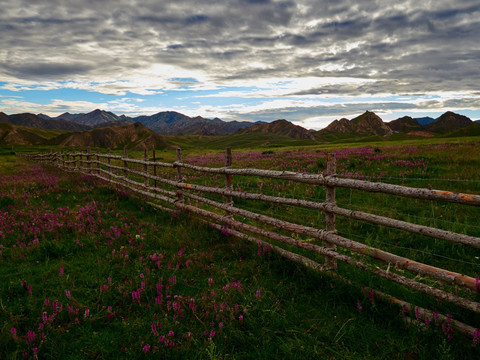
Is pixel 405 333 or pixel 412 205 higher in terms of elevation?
pixel 412 205

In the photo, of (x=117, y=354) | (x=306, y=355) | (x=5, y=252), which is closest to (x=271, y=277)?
(x=306, y=355)

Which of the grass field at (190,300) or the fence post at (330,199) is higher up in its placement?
the fence post at (330,199)

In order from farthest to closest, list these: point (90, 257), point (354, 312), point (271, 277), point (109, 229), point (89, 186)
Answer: point (89, 186) → point (109, 229) → point (90, 257) → point (271, 277) → point (354, 312)

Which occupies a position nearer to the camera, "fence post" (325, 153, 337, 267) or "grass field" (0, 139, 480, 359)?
"grass field" (0, 139, 480, 359)

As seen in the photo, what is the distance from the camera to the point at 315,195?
10.0 m

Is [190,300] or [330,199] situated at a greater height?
[330,199]

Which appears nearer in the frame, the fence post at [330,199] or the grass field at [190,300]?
the grass field at [190,300]

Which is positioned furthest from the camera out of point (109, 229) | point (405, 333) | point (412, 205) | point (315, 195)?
point (315, 195)

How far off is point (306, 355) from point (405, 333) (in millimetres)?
1350

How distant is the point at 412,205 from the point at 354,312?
233 inches

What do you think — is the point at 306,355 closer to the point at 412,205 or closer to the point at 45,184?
the point at 412,205

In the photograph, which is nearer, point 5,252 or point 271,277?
point 271,277

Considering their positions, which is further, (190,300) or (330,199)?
(330,199)

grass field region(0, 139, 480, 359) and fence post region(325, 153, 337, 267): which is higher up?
fence post region(325, 153, 337, 267)
